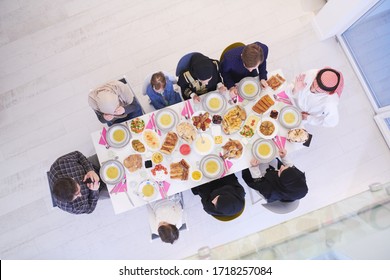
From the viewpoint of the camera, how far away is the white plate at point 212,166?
116 inches

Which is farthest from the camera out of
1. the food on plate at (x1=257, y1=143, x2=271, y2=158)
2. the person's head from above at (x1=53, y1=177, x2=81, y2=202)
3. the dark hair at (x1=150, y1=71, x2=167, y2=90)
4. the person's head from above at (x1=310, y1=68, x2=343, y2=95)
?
the food on plate at (x1=257, y1=143, x2=271, y2=158)

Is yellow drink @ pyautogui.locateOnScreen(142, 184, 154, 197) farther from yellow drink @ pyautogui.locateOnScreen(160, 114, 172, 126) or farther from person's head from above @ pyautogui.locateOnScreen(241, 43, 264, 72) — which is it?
person's head from above @ pyautogui.locateOnScreen(241, 43, 264, 72)

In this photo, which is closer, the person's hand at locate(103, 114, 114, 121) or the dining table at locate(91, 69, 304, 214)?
the dining table at locate(91, 69, 304, 214)

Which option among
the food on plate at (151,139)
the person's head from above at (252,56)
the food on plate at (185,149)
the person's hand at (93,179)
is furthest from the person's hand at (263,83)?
the person's hand at (93,179)

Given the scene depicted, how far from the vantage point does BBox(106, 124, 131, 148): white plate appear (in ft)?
9.81

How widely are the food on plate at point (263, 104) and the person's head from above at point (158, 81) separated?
922 millimetres

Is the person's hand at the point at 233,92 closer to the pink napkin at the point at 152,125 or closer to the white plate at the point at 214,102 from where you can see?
the white plate at the point at 214,102

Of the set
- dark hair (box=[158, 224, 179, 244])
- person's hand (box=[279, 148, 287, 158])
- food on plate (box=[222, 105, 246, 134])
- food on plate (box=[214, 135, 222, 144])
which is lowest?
dark hair (box=[158, 224, 179, 244])

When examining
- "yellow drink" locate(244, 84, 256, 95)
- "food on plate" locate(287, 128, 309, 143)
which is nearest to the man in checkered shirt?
"yellow drink" locate(244, 84, 256, 95)

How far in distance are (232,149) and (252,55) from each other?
0.89 meters

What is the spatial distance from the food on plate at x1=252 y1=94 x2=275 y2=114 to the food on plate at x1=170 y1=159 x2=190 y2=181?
2.92 ft

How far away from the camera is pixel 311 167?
3842 mm
